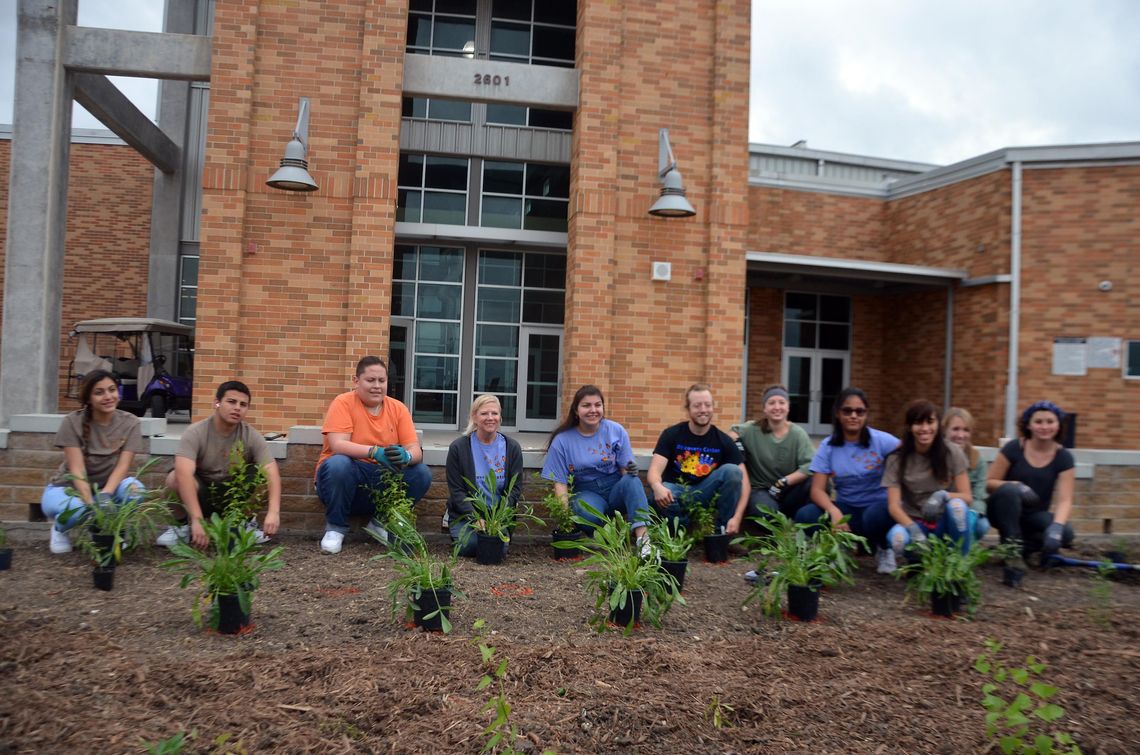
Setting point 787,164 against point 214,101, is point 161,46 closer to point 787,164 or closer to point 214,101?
point 214,101

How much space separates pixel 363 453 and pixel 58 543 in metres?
2.07

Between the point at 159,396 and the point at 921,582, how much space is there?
1176 centimetres

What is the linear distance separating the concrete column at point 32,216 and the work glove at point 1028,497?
998 centimetres

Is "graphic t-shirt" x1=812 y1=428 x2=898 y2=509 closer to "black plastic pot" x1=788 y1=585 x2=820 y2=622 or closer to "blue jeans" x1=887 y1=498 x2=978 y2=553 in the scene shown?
"blue jeans" x1=887 y1=498 x2=978 y2=553

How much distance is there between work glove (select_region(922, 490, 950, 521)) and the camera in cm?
486

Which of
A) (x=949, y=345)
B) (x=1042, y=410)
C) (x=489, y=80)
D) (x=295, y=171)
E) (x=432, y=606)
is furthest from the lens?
(x=949, y=345)

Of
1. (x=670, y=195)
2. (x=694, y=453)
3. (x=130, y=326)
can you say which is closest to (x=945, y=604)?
(x=694, y=453)

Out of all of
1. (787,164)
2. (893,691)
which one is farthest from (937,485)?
(787,164)

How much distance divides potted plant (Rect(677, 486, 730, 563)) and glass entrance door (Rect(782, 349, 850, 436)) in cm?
1146

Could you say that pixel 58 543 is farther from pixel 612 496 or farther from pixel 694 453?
pixel 694 453

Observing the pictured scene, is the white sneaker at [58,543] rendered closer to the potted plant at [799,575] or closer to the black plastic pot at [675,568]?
the black plastic pot at [675,568]

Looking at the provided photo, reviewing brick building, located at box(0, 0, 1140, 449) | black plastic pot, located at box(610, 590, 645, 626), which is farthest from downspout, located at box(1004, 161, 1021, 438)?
black plastic pot, located at box(610, 590, 645, 626)

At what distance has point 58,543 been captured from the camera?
5.02 meters

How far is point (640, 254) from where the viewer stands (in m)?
9.67
